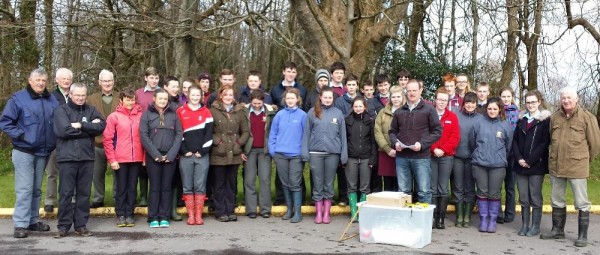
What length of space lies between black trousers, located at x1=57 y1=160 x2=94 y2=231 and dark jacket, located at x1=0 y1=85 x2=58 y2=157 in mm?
355

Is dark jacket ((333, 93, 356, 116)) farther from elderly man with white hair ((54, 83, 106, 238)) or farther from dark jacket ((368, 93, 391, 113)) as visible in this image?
elderly man with white hair ((54, 83, 106, 238))

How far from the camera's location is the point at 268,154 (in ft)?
27.3

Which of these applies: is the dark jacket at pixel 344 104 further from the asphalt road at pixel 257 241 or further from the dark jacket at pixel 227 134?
the asphalt road at pixel 257 241

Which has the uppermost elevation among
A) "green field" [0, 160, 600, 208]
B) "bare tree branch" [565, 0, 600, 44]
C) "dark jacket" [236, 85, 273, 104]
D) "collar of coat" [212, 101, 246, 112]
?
"bare tree branch" [565, 0, 600, 44]

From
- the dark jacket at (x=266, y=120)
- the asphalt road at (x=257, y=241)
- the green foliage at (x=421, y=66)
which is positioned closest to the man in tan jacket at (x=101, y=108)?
the asphalt road at (x=257, y=241)

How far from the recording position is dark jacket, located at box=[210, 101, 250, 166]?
7918mm

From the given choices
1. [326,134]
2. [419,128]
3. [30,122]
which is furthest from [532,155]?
[30,122]

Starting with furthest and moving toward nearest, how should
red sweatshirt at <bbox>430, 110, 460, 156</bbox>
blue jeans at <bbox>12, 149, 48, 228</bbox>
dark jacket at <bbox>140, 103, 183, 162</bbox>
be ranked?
1. red sweatshirt at <bbox>430, 110, 460, 156</bbox>
2. dark jacket at <bbox>140, 103, 183, 162</bbox>
3. blue jeans at <bbox>12, 149, 48, 228</bbox>

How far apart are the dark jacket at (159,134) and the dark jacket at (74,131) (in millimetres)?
535

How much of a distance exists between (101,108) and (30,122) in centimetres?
134

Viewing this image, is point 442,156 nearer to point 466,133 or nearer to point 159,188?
point 466,133

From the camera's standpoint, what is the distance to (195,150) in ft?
25.4

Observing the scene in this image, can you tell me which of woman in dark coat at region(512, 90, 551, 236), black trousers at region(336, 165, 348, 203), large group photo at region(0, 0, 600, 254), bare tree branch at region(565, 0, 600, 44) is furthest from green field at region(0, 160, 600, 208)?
bare tree branch at region(565, 0, 600, 44)

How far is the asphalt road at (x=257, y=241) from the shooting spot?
6.54 metres
